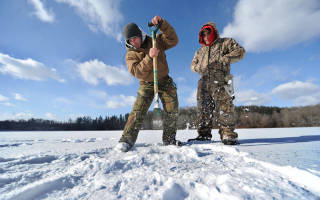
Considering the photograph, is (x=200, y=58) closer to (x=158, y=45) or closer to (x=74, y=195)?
(x=158, y=45)

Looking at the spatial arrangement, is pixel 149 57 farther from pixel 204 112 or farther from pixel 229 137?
pixel 229 137

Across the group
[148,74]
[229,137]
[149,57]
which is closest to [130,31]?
[149,57]

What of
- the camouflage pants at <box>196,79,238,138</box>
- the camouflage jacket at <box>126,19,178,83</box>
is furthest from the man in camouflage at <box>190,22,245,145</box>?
the camouflage jacket at <box>126,19,178,83</box>

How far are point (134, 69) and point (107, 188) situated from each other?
1.86m

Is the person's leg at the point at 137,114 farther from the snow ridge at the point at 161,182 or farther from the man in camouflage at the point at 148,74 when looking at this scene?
the snow ridge at the point at 161,182

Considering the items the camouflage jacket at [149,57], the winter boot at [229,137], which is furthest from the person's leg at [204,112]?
the camouflage jacket at [149,57]

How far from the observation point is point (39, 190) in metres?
0.97

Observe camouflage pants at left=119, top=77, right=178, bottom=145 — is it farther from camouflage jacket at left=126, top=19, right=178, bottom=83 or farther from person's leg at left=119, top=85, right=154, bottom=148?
camouflage jacket at left=126, top=19, right=178, bottom=83

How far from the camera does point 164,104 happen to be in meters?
2.80

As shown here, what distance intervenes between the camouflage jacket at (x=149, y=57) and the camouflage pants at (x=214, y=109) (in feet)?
3.42

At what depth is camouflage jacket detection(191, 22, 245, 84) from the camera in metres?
3.12

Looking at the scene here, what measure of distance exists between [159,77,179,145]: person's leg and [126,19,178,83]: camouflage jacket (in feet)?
0.71

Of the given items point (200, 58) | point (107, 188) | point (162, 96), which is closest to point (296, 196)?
point (107, 188)

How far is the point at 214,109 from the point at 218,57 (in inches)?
41.9
